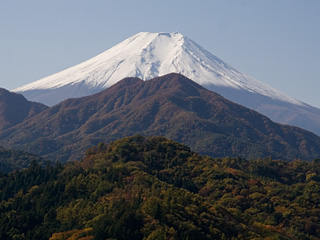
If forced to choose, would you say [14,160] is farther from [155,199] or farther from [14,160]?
[155,199]

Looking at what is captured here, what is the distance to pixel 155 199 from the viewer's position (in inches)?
2790

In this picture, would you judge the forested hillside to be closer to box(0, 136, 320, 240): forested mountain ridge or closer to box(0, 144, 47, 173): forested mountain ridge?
box(0, 144, 47, 173): forested mountain ridge

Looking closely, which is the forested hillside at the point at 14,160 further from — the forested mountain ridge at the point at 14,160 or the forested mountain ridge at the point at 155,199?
the forested mountain ridge at the point at 155,199

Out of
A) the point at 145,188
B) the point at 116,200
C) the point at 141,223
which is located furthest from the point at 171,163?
the point at 141,223

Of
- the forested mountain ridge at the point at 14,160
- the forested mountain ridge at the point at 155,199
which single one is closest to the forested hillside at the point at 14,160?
the forested mountain ridge at the point at 14,160

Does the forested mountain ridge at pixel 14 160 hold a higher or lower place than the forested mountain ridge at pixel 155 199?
lower

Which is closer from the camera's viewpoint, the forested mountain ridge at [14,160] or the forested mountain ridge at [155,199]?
the forested mountain ridge at [155,199]

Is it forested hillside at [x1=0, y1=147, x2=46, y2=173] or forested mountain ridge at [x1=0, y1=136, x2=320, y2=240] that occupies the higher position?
forested mountain ridge at [x1=0, y1=136, x2=320, y2=240]

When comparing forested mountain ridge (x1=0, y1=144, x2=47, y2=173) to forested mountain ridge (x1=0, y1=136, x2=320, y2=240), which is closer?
forested mountain ridge (x1=0, y1=136, x2=320, y2=240)

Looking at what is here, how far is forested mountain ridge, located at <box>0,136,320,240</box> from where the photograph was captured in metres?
67.4

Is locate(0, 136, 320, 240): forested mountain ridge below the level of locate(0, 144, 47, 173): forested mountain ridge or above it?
above

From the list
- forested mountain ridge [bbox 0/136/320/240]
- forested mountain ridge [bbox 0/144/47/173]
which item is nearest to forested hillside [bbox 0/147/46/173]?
forested mountain ridge [bbox 0/144/47/173]

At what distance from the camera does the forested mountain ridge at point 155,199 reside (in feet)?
221

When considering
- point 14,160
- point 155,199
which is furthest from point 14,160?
point 155,199
